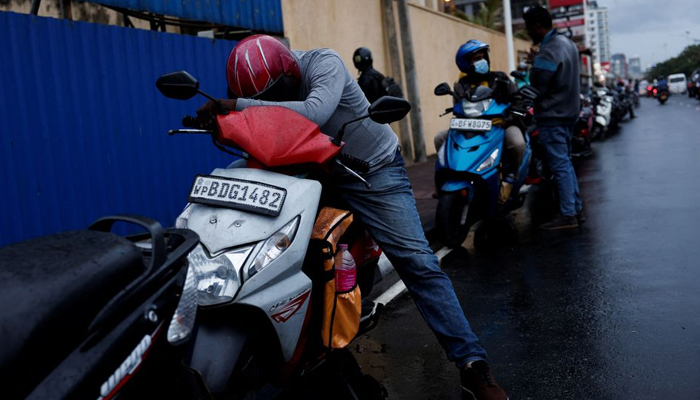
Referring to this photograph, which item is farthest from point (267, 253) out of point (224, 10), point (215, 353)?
point (224, 10)

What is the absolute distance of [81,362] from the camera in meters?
1.78

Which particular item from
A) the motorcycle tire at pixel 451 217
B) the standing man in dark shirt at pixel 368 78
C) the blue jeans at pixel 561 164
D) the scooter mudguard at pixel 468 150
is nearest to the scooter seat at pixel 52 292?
the motorcycle tire at pixel 451 217

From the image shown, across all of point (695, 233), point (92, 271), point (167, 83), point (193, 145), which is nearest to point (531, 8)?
point (695, 233)

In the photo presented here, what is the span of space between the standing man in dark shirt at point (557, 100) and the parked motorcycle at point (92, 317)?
5.89m

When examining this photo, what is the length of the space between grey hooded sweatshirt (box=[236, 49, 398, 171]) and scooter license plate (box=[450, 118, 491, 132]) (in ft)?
11.3

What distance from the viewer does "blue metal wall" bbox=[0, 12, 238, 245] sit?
6418mm

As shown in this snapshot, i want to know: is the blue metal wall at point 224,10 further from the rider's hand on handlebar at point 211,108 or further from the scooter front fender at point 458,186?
the rider's hand on handlebar at point 211,108

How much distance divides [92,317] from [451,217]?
4.87 metres

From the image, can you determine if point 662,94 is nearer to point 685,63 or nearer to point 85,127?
point 85,127

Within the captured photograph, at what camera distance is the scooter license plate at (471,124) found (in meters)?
6.87

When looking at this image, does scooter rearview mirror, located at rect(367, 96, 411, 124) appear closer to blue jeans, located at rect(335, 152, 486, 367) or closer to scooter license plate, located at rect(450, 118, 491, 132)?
blue jeans, located at rect(335, 152, 486, 367)

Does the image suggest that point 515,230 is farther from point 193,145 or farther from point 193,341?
point 193,341

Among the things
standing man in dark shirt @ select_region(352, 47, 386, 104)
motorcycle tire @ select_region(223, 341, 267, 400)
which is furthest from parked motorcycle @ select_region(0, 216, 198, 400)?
standing man in dark shirt @ select_region(352, 47, 386, 104)

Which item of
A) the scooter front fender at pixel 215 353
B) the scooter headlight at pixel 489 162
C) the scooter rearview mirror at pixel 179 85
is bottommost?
the scooter front fender at pixel 215 353
